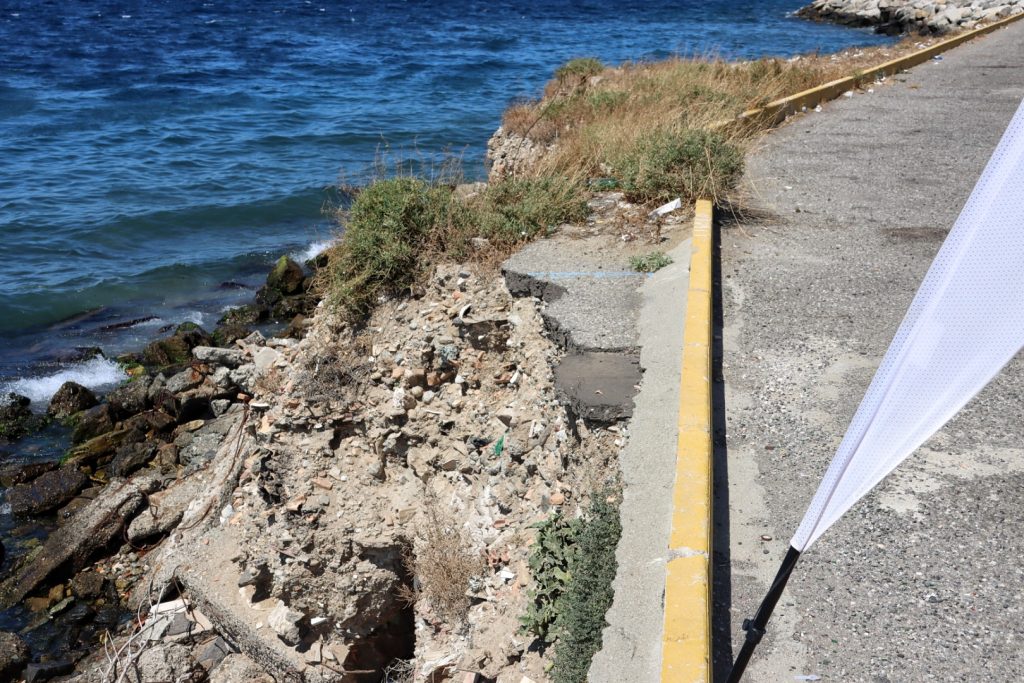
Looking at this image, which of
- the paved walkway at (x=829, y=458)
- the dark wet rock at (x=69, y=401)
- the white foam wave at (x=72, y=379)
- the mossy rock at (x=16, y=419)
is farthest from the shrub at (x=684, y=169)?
the mossy rock at (x=16, y=419)

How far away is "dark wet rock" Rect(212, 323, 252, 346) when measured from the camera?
12281mm

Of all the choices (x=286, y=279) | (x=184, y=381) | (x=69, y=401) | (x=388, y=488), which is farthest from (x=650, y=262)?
(x=286, y=279)

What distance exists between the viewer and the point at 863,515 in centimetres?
421

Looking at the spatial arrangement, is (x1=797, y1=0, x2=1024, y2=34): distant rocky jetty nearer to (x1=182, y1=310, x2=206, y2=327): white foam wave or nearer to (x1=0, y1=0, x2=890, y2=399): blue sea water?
(x1=0, y1=0, x2=890, y2=399): blue sea water

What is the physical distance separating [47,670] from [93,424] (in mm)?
3709

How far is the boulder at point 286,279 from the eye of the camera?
13609 mm

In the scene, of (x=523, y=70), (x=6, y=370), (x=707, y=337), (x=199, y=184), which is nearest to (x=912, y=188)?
(x=707, y=337)

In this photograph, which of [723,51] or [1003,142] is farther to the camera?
[723,51]

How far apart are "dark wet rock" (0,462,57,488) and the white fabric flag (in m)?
9.34

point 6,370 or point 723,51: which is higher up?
point 723,51

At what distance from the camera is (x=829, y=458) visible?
4.62 m

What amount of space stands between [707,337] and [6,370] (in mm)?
10427

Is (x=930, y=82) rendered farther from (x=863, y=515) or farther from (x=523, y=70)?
(x=523, y=70)

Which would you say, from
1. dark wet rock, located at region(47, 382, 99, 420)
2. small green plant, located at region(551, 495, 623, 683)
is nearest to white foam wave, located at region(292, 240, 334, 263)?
dark wet rock, located at region(47, 382, 99, 420)
